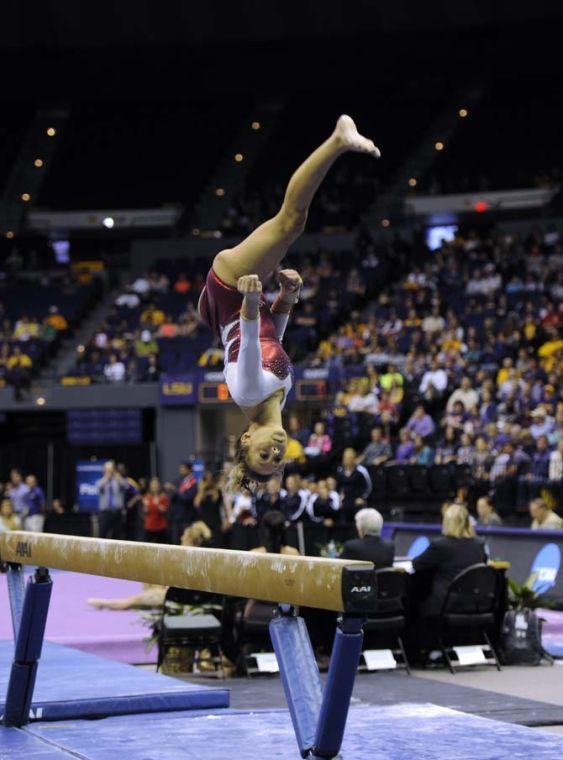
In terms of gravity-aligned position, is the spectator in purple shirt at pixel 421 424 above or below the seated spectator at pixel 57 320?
below

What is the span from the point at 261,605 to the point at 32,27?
19.0 metres

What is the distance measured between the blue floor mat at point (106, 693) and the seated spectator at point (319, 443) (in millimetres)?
10697

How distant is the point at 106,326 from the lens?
26.6m

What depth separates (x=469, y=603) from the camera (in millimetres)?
9359

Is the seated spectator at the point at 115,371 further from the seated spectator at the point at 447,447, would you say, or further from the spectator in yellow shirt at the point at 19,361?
the seated spectator at the point at 447,447

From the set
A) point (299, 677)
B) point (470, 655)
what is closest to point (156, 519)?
point (470, 655)

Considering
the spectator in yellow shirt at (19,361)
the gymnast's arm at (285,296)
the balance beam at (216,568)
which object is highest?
the spectator in yellow shirt at (19,361)

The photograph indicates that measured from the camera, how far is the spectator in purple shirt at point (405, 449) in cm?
1678

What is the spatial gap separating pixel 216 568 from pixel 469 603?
508 centimetres

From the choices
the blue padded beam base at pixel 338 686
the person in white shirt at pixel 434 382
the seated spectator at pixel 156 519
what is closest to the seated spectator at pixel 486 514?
the person in white shirt at pixel 434 382

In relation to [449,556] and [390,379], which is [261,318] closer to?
[449,556]

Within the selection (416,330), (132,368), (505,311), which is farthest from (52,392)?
(505,311)

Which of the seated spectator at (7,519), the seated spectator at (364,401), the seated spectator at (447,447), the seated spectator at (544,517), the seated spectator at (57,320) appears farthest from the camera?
the seated spectator at (57,320)

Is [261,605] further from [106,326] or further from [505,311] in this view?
[106,326]
